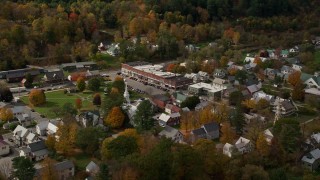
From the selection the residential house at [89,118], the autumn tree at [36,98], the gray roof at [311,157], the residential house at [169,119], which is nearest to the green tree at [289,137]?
the gray roof at [311,157]

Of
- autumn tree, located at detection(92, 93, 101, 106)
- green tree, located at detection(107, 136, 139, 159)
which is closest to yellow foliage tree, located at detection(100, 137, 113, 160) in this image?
green tree, located at detection(107, 136, 139, 159)

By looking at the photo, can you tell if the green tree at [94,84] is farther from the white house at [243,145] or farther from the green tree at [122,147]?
the white house at [243,145]

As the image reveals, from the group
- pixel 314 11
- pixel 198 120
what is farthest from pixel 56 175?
pixel 314 11

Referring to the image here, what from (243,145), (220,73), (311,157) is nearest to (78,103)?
(243,145)

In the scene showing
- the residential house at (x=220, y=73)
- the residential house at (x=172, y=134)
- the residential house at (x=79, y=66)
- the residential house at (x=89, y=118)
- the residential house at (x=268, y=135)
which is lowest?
the residential house at (x=220, y=73)

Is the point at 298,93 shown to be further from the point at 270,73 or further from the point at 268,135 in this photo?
the point at 268,135

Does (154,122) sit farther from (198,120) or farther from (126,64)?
(126,64)
